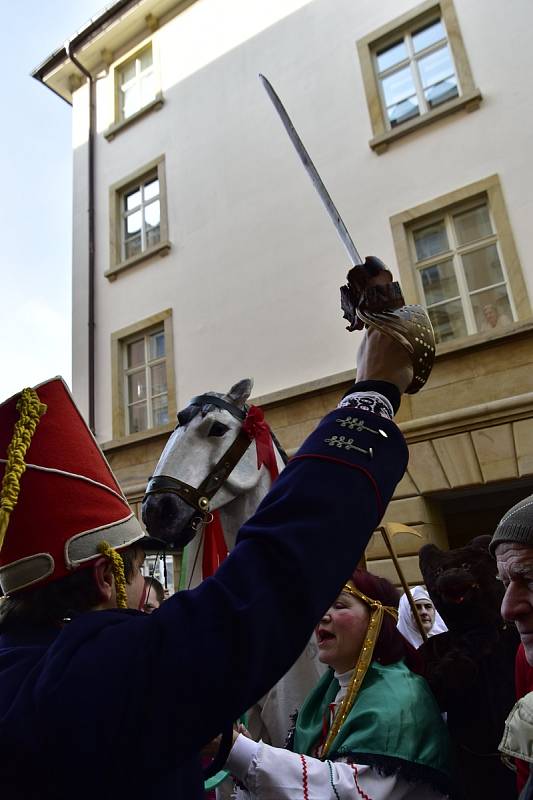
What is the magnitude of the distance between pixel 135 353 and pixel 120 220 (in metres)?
2.91

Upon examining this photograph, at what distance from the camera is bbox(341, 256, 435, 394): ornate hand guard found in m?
0.96

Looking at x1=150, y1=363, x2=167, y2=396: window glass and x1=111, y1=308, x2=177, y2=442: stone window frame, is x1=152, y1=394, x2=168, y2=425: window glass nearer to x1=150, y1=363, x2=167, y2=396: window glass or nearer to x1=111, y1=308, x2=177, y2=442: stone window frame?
x1=150, y1=363, x2=167, y2=396: window glass

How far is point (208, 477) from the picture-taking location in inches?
107

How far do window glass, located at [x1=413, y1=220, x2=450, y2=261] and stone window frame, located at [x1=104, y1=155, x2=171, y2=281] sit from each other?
14.8 ft

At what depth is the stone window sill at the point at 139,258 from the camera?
1064 centimetres

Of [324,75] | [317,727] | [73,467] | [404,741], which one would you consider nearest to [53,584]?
[73,467]

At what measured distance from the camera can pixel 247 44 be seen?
10.5 m

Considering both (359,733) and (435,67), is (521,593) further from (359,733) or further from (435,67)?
(435,67)

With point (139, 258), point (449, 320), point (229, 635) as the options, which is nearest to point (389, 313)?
point (229, 635)

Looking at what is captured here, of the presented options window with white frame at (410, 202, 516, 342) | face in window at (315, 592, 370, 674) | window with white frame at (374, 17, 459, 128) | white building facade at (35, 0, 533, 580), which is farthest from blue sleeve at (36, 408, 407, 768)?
window with white frame at (374, 17, 459, 128)

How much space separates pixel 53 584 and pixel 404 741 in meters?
1.17

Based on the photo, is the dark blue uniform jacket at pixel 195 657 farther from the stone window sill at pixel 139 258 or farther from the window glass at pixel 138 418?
the stone window sill at pixel 139 258

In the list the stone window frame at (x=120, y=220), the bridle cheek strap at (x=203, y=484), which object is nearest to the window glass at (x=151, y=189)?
the stone window frame at (x=120, y=220)

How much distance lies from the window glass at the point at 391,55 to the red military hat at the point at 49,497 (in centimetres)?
942
